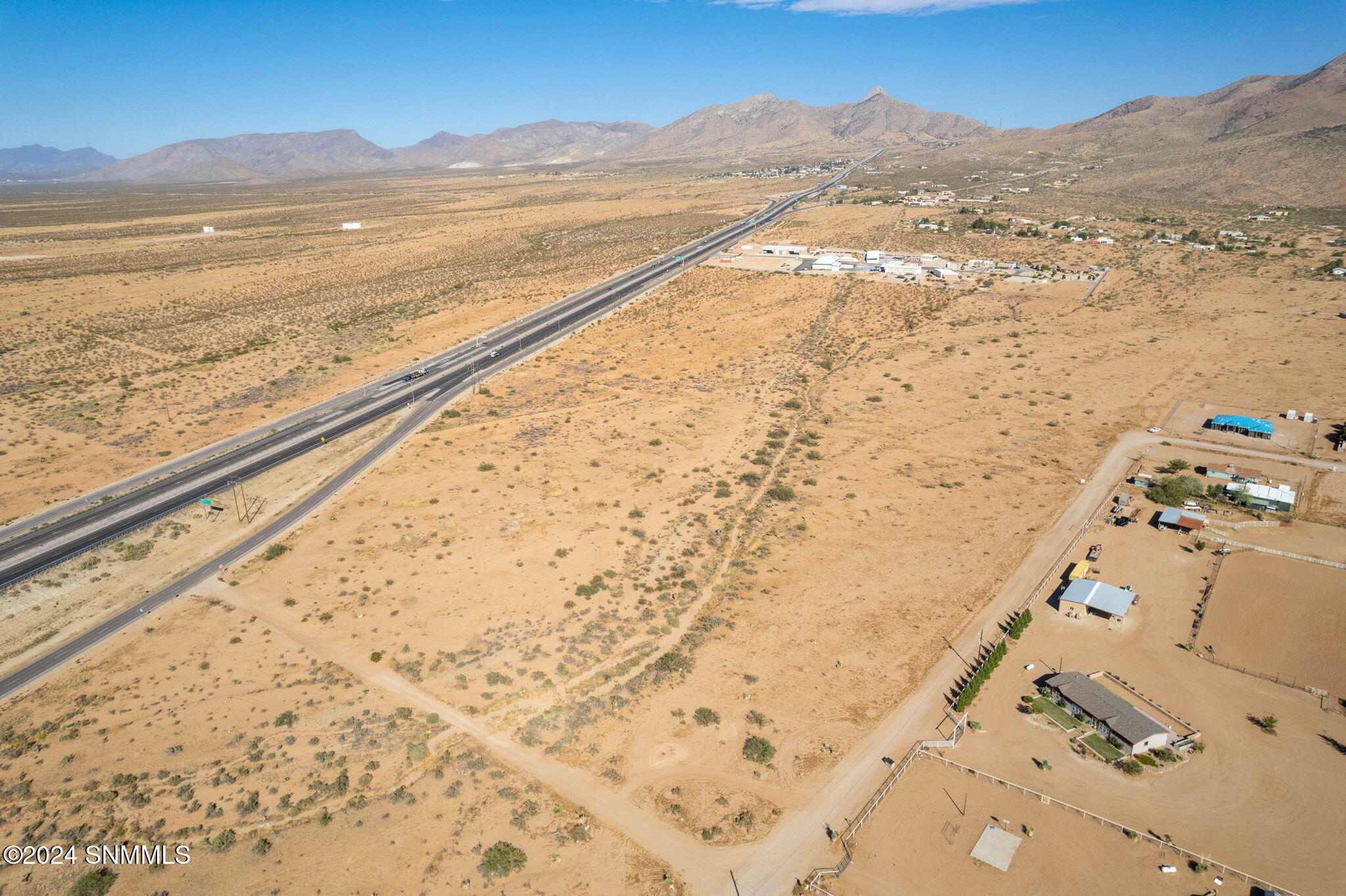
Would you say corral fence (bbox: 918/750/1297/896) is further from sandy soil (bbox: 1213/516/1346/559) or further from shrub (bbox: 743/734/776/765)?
sandy soil (bbox: 1213/516/1346/559)

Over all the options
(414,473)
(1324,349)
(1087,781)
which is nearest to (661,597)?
(1087,781)

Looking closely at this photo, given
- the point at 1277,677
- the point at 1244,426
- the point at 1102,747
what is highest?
the point at 1244,426

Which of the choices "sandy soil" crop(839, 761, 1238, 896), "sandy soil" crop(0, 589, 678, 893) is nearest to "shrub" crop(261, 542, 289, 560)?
"sandy soil" crop(0, 589, 678, 893)

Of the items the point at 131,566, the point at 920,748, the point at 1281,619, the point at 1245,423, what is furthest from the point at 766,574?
the point at 1245,423

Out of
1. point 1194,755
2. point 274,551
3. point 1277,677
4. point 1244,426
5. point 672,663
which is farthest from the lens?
point 1244,426

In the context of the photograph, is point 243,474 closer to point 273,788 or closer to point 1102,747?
point 273,788

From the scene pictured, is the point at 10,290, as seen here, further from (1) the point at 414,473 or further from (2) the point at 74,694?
(2) the point at 74,694

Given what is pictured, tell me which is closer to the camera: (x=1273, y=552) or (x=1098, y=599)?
(x=1098, y=599)

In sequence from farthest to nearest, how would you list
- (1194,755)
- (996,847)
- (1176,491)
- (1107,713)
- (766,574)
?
(1176,491) → (766,574) → (1107,713) → (1194,755) → (996,847)
